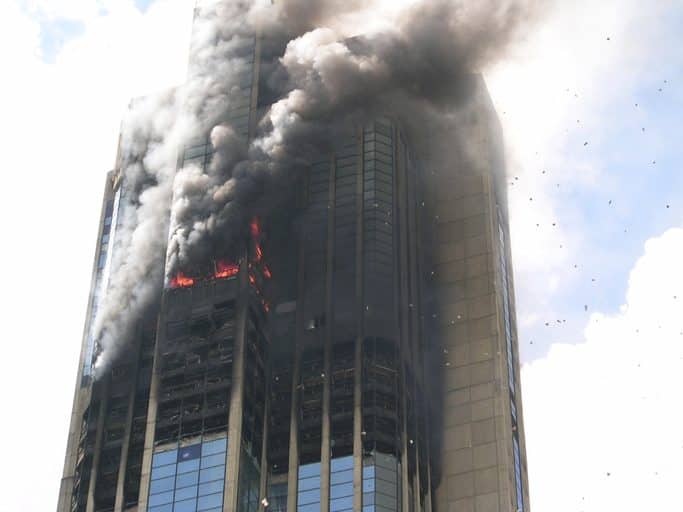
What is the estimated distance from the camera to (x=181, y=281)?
167 metres

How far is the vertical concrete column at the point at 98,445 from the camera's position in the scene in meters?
158

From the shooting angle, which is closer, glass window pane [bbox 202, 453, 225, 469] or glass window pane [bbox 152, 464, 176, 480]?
glass window pane [bbox 202, 453, 225, 469]

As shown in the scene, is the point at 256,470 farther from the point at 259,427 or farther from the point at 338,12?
the point at 338,12

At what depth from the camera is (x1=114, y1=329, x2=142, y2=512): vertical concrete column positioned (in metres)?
157

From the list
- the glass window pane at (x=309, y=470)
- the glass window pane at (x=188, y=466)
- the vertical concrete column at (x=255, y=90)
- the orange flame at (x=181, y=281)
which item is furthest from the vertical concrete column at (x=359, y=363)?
the orange flame at (x=181, y=281)

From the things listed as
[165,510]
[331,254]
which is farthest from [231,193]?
[165,510]

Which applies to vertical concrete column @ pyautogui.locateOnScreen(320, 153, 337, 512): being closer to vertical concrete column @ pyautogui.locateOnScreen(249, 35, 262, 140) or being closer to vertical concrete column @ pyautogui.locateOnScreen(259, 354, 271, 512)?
vertical concrete column @ pyautogui.locateOnScreen(259, 354, 271, 512)

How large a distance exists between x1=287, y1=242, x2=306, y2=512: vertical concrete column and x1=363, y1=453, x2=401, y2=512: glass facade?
22.3 feet

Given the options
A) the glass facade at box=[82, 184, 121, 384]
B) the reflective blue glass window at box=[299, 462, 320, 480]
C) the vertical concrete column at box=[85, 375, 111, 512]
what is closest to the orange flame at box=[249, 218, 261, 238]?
the glass facade at box=[82, 184, 121, 384]

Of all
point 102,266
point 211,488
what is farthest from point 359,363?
point 102,266

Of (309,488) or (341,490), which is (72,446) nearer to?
(309,488)

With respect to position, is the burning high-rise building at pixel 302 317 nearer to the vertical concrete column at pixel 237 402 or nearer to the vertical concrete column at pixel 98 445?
the vertical concrete column at pixel 237 402

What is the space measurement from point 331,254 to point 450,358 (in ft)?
51.8

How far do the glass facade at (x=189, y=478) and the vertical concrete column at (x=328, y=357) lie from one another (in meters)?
9.18
